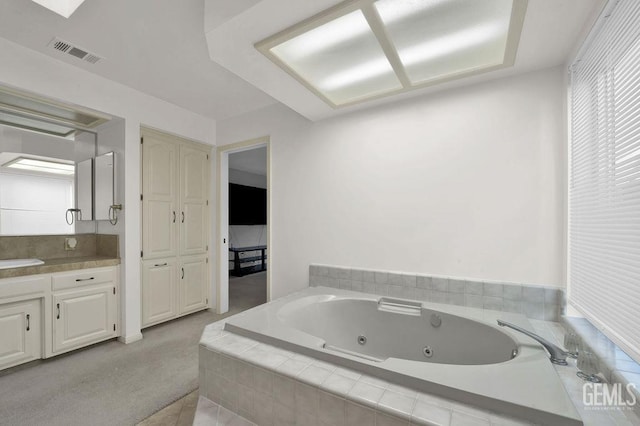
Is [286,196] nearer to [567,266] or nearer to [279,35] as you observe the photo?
[279,35]

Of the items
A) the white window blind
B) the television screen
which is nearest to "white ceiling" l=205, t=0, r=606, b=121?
the white window blind

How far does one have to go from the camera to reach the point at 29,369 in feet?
6.82

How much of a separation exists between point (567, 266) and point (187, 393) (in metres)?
2.57

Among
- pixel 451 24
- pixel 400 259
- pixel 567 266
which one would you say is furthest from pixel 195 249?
pixel 567 266

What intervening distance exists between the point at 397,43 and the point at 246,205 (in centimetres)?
505

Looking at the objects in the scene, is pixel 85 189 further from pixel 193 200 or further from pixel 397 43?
pixel 397 43

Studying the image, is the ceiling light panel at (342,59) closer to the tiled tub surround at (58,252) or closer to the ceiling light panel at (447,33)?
the ceiling light panel at (447,33)

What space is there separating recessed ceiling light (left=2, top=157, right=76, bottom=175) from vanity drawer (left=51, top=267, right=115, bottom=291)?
1.15m

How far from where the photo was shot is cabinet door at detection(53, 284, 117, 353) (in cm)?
223

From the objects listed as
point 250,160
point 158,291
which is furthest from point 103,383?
point 250,160

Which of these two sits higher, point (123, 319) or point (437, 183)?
point (437, 183)

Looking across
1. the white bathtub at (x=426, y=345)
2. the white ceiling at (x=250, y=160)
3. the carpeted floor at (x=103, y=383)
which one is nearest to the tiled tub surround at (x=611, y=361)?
the white bathtub at (x=426, y=345)

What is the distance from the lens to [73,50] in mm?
2025

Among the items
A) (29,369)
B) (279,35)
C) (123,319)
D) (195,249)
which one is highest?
(279,35)
